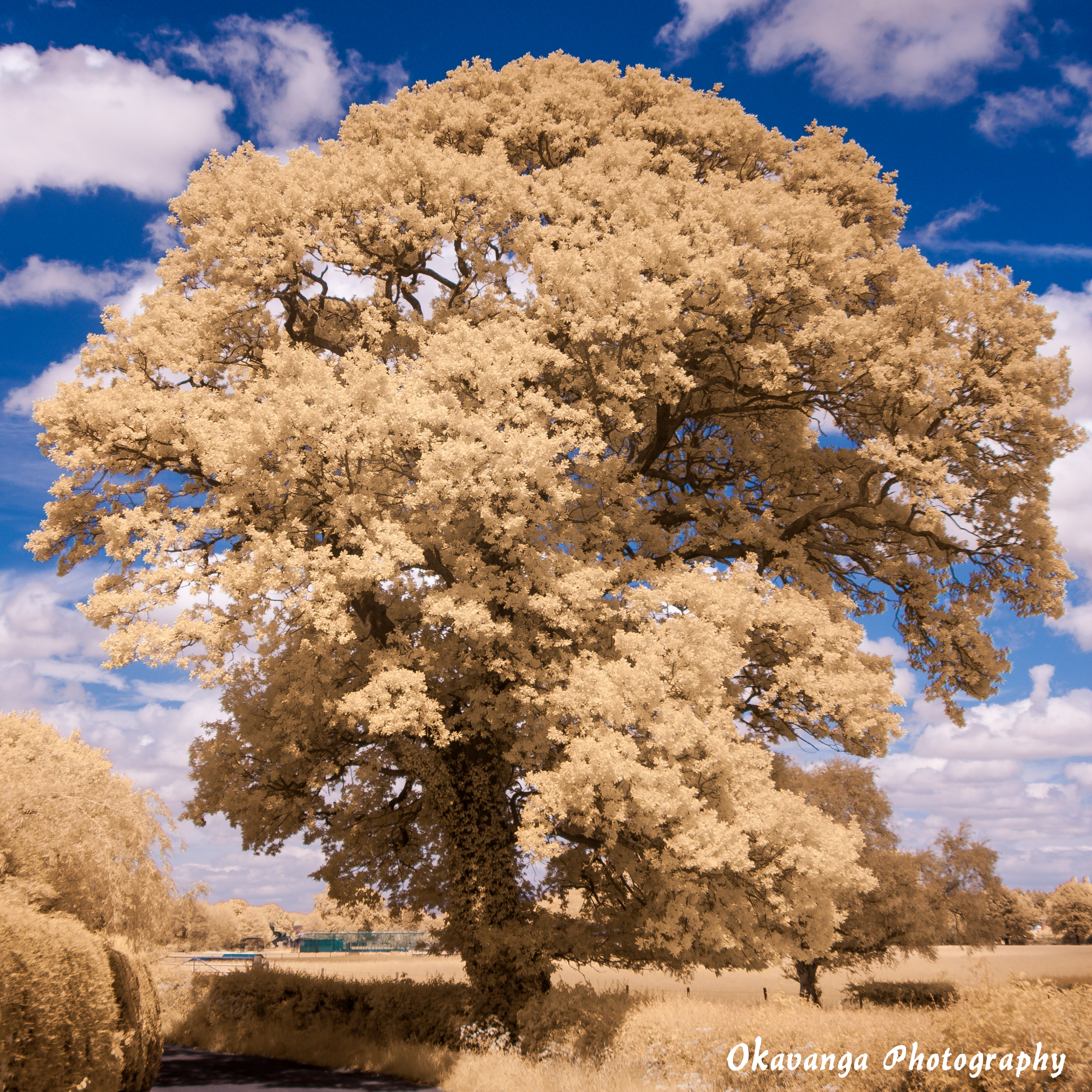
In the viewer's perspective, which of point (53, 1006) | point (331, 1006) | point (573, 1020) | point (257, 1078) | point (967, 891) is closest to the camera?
point (53, 1006)

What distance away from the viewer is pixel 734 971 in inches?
1006

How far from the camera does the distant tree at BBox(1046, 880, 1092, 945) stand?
73.7 meters

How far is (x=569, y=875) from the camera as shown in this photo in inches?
657

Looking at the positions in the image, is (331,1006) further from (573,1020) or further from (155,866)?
(155,866)

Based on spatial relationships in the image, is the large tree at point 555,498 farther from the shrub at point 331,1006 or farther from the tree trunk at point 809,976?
the tree trunk at point 809,976

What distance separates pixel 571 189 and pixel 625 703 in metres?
11.6

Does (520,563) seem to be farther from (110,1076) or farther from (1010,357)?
(1010,357)

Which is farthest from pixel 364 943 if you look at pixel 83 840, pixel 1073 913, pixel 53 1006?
pixel 1073 913

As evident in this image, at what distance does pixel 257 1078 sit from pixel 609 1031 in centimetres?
676

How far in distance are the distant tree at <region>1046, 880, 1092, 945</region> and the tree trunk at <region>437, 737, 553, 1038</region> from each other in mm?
81651

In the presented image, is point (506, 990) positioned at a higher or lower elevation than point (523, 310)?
lower

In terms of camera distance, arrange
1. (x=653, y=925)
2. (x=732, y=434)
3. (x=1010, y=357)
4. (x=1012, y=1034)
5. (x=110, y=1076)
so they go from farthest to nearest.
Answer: (x=732, y=434) < (x=1010, y=357) < (x=653, y=925) < (x=110, y=1076) < (x=1012, y=1034)

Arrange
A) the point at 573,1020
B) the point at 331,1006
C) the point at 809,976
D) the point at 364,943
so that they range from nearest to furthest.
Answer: the point at 573,1020 → the point at 331,1006 → the point at 809,976 → the point at 364,943

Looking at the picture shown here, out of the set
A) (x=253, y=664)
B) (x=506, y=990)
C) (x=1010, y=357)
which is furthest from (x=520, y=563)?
(x=1010, y=357)
